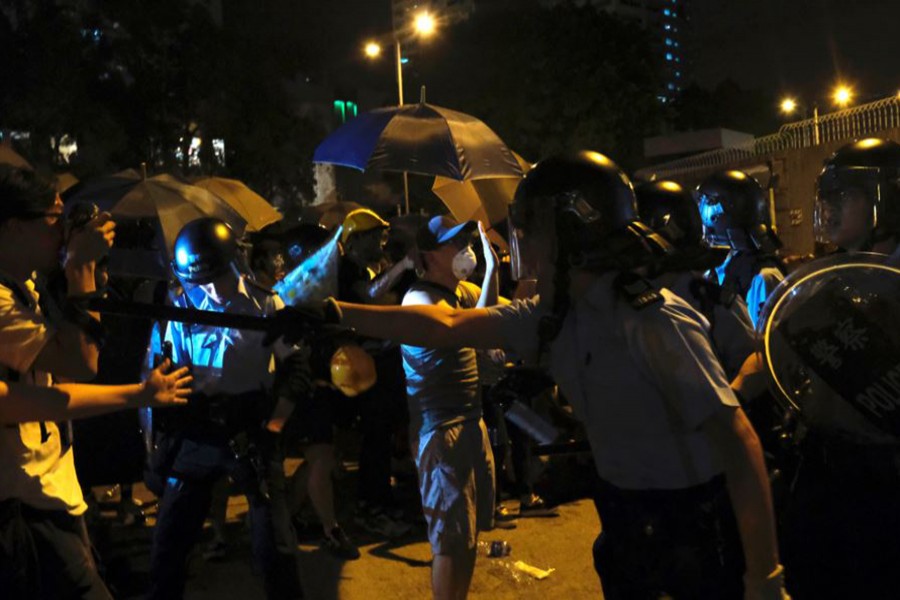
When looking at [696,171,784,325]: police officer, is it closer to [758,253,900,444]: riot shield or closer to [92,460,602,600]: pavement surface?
[758,253,900,444]: riot shield

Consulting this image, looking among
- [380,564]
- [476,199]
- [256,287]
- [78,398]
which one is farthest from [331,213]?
[78,398]

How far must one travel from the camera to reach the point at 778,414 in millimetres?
3855

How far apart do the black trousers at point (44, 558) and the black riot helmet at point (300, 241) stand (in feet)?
11.9

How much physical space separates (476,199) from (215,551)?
4362 millimetres

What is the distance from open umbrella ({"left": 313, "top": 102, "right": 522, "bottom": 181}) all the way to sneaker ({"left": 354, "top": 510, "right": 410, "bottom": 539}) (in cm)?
266

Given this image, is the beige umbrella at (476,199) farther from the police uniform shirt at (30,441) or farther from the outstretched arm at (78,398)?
the police uniform shirt at (30,441)

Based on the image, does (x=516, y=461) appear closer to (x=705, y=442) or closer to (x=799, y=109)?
(x=705, y=442)

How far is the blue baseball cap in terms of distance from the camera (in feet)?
14.8

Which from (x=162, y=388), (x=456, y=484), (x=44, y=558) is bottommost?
(x=456, y=484)

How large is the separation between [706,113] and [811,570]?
197 ft

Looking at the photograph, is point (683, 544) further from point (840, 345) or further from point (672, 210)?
point (672, 210)

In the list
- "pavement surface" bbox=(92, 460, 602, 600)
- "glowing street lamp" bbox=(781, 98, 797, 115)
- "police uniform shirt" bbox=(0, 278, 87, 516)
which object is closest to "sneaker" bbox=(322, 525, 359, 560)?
"pavement surface" bbox=(92, 460, 602, 600)

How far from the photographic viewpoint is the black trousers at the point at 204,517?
4125 millimetres

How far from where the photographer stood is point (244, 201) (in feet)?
34.0
